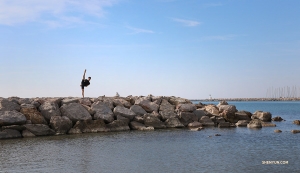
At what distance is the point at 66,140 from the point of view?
24.2 metres

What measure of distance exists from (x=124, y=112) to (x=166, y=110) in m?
4.85

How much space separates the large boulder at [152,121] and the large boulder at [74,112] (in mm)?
5490

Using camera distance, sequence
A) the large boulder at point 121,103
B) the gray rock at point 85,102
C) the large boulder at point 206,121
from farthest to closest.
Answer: the large boulder at point 206,121 < the large boulder at point 121,103 < the gray rock at point 85,102

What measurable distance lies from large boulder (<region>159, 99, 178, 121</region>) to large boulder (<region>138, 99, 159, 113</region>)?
0.62 metres

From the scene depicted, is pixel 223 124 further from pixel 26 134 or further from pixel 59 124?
pixel 26 134

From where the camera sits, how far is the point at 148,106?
33.2 m

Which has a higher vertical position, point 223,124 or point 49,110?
point 49,110

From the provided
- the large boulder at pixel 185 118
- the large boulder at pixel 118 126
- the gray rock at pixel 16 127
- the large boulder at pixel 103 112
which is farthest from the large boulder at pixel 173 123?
the gray rock at pixel 16 127

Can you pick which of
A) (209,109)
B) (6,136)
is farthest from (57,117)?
(209,109)

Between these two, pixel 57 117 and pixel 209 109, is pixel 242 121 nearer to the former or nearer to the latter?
pixel 209 109

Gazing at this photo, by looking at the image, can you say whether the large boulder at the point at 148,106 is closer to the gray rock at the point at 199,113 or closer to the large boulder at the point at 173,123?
the large boulder at the point at 173,123

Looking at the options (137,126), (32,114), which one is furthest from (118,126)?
(32,114)

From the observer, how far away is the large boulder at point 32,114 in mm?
26641

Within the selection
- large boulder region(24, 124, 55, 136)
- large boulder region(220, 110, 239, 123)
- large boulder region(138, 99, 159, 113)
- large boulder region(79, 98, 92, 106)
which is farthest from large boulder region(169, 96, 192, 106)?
large boulder region(24, 124, 55, 136)
